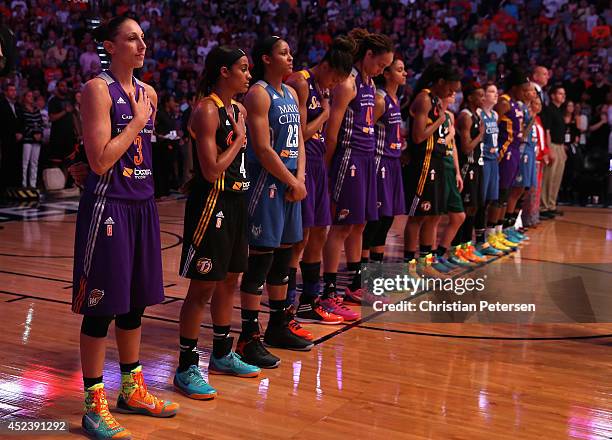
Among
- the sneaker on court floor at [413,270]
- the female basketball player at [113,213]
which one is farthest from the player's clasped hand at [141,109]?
the sneaker on court floor at [413,270]

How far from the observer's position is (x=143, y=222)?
3727 millimetres

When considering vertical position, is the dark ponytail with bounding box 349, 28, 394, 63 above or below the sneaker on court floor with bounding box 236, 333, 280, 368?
above

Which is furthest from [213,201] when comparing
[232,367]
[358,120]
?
[358,120]

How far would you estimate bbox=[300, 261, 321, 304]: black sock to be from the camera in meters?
5.82

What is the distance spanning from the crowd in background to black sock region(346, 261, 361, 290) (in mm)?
7452

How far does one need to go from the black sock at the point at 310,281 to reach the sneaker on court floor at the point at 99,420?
2316 mm

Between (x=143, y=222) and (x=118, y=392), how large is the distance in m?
1.03

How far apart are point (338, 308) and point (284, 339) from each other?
35.3 inches

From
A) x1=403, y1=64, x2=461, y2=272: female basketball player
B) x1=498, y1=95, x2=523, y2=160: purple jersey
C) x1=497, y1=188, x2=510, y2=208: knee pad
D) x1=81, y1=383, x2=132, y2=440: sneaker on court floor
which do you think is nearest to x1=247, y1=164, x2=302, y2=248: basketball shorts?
x1=81, y1=383, x2=132, y2=440: sneaker on court floor

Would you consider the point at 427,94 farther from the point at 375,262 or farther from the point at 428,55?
the point at 428,55

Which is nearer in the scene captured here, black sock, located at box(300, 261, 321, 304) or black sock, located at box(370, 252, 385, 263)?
black sock, located at box(300, 261, 321, 304)

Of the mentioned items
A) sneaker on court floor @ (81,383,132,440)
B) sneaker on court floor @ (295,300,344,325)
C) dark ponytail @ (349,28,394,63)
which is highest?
dark ponytail @ (349,28,394,63)

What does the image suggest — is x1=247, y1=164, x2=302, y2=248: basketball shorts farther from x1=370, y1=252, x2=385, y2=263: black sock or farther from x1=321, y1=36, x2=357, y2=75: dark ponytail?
x1=370, y1=252, x2=385, y2=263: black sock

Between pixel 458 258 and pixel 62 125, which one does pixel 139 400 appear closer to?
pixel 458 258
